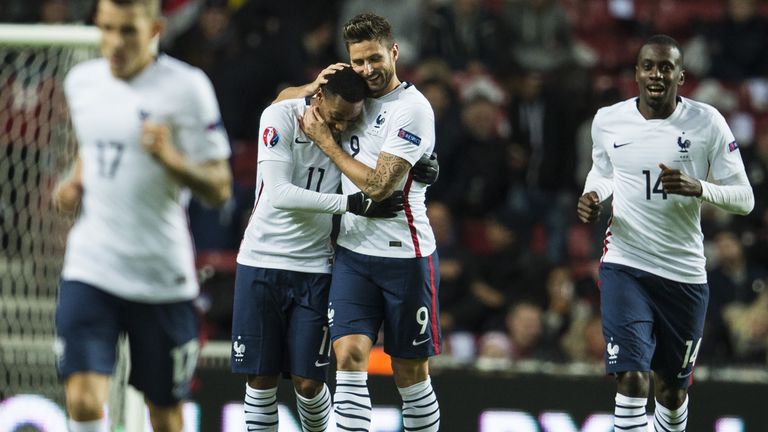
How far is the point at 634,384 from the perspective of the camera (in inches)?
275

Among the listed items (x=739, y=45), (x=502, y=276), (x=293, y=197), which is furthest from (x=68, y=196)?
(x=739, y=45)

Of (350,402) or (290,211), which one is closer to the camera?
(350,402)

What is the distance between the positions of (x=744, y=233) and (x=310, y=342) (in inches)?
233

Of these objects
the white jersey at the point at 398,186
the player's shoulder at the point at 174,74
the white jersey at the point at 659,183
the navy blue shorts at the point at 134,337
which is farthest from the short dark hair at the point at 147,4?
the white jersey at the point at 659,183

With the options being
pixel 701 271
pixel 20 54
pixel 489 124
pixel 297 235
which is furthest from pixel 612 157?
pixel 489 124

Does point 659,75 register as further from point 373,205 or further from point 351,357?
point 351,357

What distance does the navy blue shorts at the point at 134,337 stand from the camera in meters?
5.55

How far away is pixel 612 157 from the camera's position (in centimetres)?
732

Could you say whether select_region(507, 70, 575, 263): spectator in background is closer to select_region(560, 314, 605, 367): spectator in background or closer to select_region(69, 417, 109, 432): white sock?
select_region(560, 314, 605, 367): spectator in background

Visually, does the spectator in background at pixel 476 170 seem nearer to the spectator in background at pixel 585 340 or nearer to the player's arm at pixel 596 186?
the spectator in background at pixel 585 340

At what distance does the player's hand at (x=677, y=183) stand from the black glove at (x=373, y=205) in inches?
53.1

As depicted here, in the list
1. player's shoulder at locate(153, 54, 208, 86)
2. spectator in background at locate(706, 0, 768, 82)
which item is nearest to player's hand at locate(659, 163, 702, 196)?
player's shoulder at locate(153, 54, 208, 86)

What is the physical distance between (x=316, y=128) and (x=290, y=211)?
1.52ft

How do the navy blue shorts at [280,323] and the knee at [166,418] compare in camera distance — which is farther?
the navy blue shorts at [280,323]
